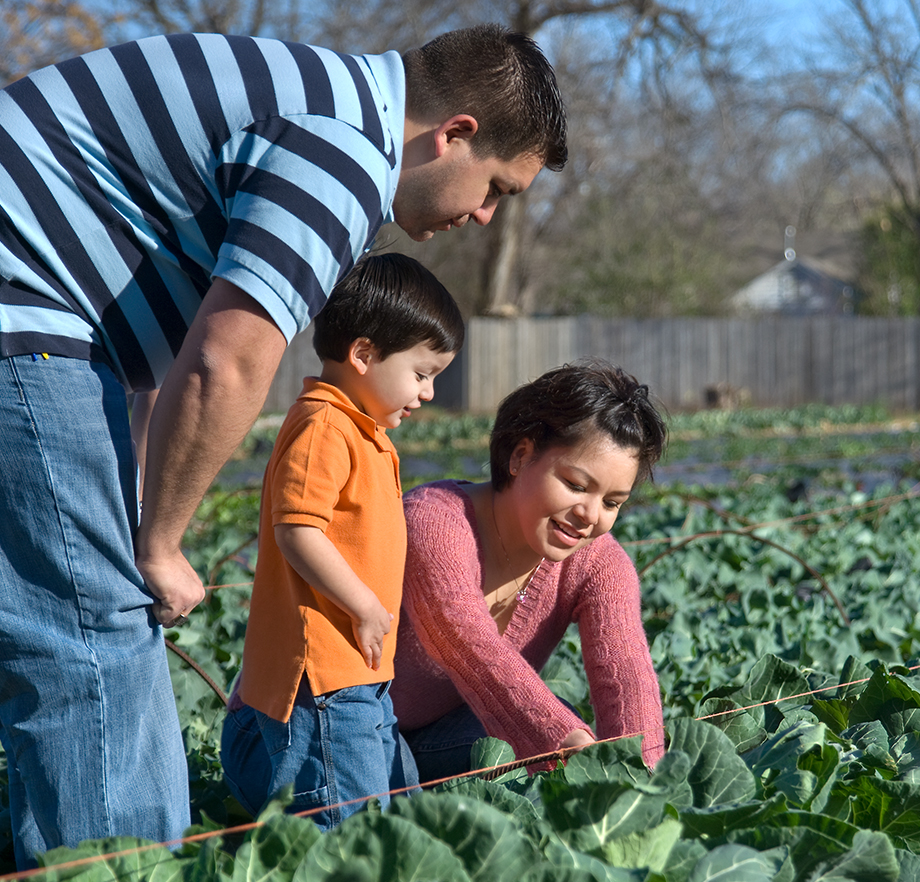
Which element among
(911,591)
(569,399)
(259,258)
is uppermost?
(259,258)

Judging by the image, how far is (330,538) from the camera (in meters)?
1.93

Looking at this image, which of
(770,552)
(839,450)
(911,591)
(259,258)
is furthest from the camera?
(839,450)

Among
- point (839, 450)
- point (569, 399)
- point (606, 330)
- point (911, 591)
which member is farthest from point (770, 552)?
point (606, 330)

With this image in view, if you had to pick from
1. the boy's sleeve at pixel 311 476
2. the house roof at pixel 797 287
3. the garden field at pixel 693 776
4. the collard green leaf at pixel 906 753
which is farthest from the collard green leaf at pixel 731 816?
the house roof at pixel 797 287

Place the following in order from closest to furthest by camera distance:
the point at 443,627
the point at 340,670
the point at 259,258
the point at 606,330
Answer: the point at 259,258
the point at 340,670
the point at 443,627
the point at 606,330

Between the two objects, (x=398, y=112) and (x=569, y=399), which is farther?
(x=569, y=399)

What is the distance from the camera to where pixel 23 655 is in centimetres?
150

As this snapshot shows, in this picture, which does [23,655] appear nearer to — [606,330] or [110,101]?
[110,101]

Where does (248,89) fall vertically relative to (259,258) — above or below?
above

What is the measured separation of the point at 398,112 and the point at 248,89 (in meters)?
0.25

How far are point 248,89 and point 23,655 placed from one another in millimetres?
917

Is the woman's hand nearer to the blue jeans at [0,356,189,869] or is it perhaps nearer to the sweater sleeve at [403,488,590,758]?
the sweater sleeve at [403,488,590,758]

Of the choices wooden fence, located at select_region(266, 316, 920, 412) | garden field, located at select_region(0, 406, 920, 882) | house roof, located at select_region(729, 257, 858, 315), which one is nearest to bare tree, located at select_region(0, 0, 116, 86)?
wooden fence, located at select_region(266, 316, 920, 412)

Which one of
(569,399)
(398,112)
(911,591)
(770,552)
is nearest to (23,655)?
(398,112)
